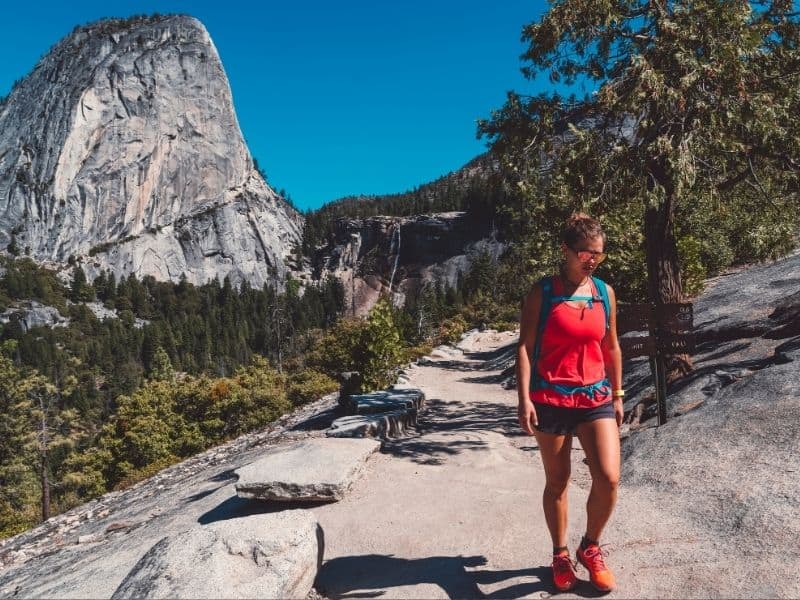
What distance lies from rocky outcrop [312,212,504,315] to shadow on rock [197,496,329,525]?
103912 millimetres

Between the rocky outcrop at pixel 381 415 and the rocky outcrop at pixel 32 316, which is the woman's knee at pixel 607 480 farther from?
the rocky outcrop at pixel 32 316

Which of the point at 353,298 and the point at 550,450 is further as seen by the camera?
the point at 353,298

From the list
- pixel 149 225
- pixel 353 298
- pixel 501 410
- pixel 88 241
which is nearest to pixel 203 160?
pixel 149 225

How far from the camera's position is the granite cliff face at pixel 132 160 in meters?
122

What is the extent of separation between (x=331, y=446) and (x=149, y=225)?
139m

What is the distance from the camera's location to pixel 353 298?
123250 millimetres

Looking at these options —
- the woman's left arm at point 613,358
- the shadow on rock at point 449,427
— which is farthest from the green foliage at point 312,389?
the woman's left arm at point 613,358

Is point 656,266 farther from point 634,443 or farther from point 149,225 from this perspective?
point 149,225

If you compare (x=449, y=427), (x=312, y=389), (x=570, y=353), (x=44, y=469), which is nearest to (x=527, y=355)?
(x=570, y=353)

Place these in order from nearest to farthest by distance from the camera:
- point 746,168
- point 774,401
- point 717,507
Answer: point 717,507 → point 774,401 → point 746,168

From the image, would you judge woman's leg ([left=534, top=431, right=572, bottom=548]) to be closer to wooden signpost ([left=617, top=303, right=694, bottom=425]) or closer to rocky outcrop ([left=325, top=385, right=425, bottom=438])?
wooden signpost ([left=617, top=303, right=694, bottom=425])

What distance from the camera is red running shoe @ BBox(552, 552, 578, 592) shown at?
3.19 meters

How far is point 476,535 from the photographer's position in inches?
170

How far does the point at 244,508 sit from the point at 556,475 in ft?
11.9
